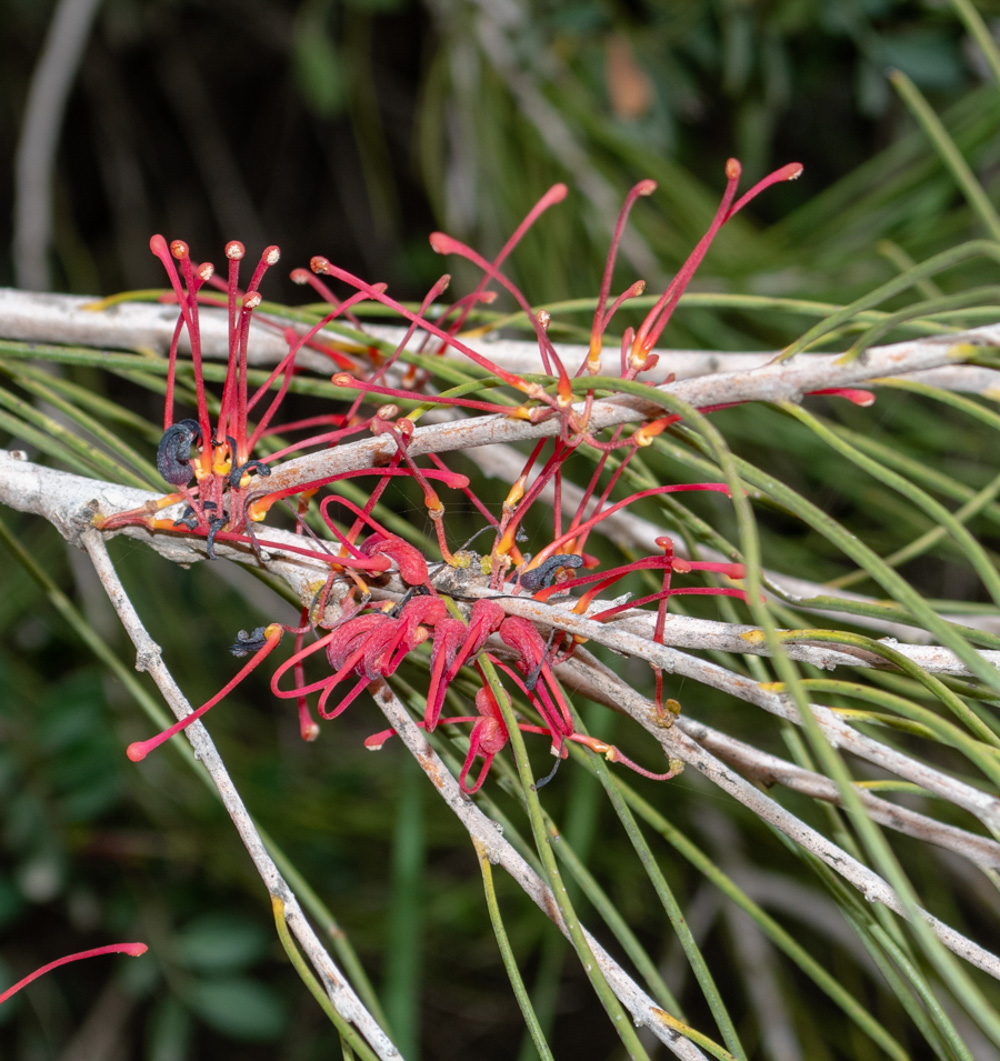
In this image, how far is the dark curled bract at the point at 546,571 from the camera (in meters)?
0.34

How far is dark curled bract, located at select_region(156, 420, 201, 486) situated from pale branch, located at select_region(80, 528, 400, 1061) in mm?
46

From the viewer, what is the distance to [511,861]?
0.33 m

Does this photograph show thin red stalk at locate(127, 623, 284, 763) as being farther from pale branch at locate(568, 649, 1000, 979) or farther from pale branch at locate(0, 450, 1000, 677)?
pale branch at locate(568, 649, 1000, 979)

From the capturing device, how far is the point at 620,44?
985mm

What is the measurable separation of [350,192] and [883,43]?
94 cm

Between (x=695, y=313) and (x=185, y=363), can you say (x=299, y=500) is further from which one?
→ (x=695, y=313)

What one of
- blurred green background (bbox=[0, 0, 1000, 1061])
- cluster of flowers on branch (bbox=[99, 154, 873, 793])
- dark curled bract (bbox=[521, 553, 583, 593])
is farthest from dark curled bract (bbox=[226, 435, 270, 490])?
blurred green background (bbox=[0, 0, 1000, 1061])

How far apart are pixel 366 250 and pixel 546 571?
4.56 ft

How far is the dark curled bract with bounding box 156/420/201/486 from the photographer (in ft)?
1.14

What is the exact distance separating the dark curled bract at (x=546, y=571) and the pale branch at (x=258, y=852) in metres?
0.13

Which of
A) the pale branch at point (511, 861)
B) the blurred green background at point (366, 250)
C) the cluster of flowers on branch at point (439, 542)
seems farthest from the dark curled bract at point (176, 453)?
the blurred green background at point (366, 250)

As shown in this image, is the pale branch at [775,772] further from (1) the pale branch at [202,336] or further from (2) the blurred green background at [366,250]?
(2) the blurred green background at [366,250]

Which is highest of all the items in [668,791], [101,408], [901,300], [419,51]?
[419,51]

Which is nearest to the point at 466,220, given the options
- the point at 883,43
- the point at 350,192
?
the point at 883,43
